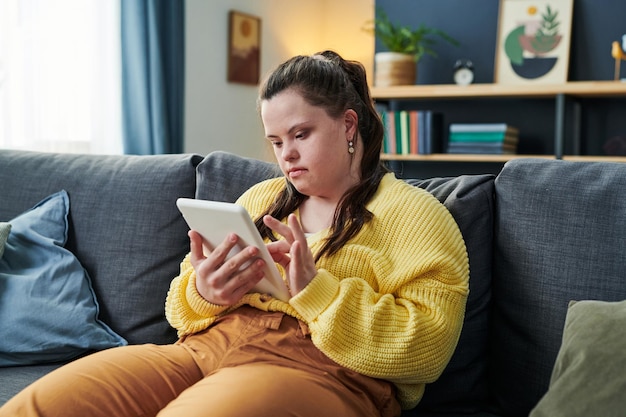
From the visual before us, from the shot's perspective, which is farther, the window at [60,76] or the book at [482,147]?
the book at [482,147]

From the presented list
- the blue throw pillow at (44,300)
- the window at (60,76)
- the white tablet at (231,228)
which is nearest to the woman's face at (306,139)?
the white tablet at (231,228)

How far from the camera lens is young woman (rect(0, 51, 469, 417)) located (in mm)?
1232

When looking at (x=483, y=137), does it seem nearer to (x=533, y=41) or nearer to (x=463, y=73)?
(x=463, y=73)

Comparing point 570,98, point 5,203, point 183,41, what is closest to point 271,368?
point 5,203

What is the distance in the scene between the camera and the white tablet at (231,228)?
1266 millimetres

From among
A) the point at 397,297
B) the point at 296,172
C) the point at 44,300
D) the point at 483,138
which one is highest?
the point at 296,172

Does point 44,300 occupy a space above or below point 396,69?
below

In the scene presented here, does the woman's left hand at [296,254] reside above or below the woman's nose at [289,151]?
below

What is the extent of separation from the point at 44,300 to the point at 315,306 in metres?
0.74

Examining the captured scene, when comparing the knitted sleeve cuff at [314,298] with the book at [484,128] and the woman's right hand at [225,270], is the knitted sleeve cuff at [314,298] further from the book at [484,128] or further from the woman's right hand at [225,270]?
the book at [484,128]

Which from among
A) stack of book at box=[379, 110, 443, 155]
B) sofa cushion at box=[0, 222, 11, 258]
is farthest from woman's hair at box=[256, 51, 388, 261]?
stack of book at box=[379, 110, 443, 155]

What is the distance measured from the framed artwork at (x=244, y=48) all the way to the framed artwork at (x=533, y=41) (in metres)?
1.35

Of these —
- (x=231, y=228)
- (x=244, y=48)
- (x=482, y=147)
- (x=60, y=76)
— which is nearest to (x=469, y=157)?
(x=482, y=147)

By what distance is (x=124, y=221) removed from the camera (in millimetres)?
1879
